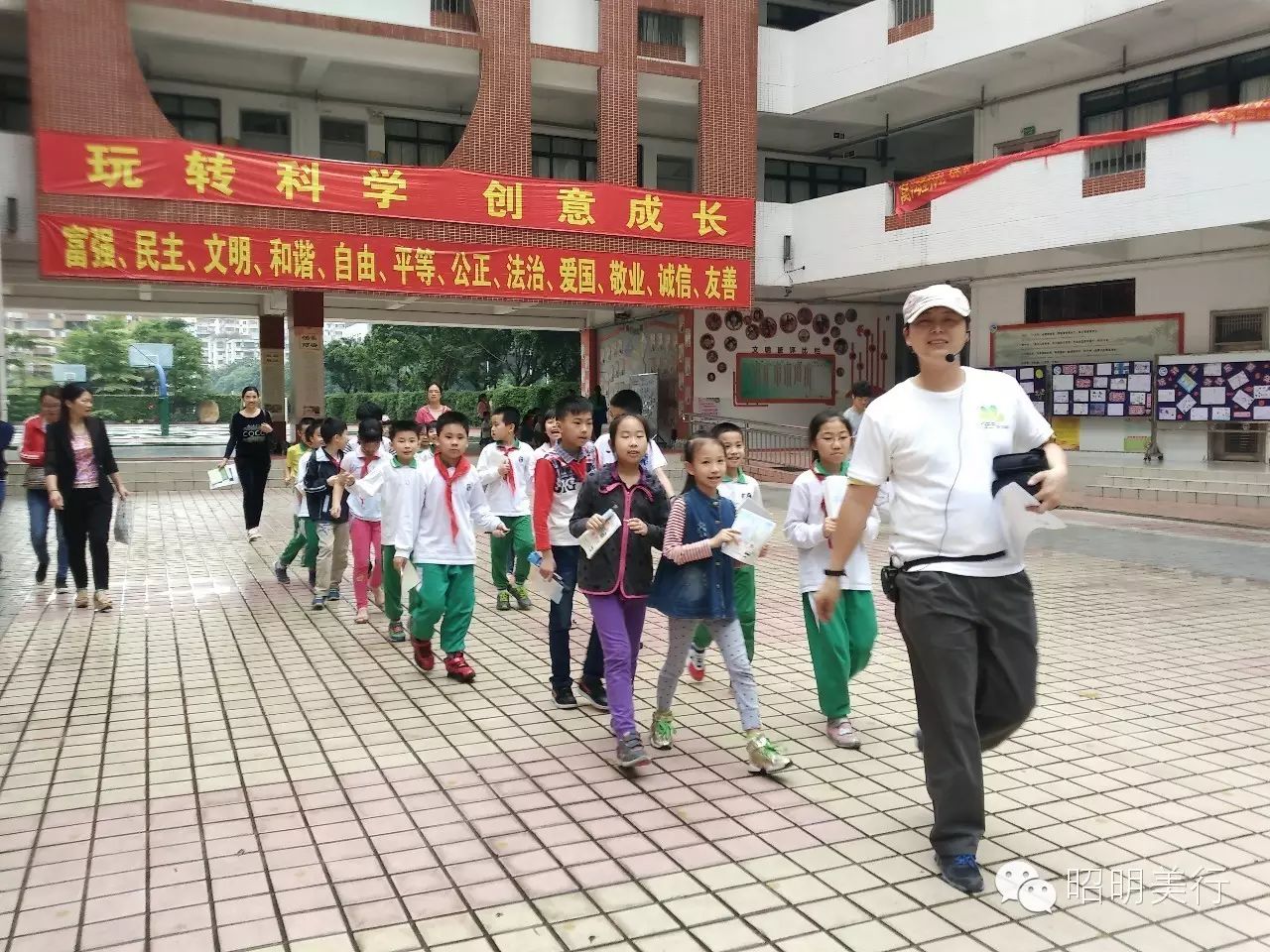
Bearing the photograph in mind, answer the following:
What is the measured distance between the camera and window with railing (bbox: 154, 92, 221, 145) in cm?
1594

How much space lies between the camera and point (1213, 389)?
13.5 meters

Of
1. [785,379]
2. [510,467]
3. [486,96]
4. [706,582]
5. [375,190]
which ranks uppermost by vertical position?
[486,96]

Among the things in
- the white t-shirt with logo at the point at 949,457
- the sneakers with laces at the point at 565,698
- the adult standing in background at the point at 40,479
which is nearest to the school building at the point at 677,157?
the adult standing in background at the point at 40,479

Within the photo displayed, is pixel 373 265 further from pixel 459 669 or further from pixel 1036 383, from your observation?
pixel 459 669

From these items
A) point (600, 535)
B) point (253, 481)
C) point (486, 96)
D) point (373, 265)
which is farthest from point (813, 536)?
point (486, 96)

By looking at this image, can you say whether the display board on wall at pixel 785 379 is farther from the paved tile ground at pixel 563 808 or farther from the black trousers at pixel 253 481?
the paved tile ground at pixel 563 808

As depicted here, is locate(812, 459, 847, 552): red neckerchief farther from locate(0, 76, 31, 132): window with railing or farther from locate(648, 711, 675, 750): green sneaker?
locate(0, 76, 31, 132): window with railing

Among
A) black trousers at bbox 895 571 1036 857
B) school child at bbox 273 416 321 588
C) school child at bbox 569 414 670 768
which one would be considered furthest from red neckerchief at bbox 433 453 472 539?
black trousers at bbox 895 571 1036 857

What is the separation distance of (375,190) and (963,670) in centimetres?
1291

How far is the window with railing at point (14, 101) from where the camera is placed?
15.0 meters

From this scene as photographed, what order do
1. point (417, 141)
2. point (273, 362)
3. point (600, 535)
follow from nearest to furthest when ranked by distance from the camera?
point (600, 535), point (417, 141), point (273, 362)

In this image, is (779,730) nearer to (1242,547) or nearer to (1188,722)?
(1188,722)

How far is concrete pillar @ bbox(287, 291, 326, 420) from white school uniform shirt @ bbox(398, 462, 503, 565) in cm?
1270

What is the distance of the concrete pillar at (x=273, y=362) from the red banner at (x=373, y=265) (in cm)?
720
